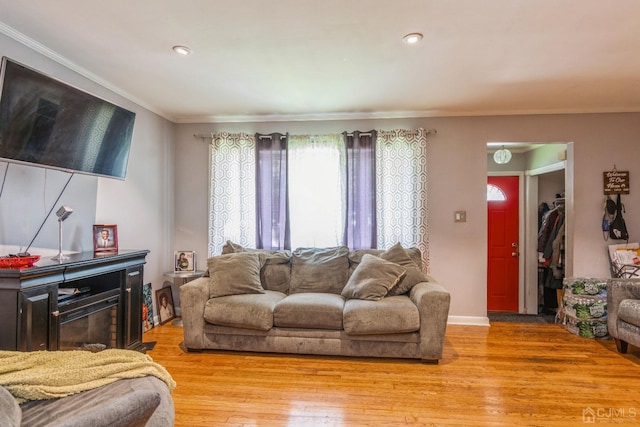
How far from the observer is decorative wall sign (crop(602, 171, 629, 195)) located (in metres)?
3.90

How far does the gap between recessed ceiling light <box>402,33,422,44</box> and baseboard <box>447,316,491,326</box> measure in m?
3.05

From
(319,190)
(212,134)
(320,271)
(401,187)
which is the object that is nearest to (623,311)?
(401,187)

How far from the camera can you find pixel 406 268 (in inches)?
138

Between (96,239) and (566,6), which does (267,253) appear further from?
(566,6)

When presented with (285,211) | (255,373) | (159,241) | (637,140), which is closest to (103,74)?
(159,241)

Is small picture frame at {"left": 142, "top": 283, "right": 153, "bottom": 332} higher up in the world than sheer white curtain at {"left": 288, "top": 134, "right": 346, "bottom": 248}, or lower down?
lower down

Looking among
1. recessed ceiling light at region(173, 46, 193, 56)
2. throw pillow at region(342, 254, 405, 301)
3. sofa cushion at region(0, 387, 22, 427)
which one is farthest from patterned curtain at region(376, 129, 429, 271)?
sofa cushion at region(0, 387, 22, 427)

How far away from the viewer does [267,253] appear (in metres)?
3.91

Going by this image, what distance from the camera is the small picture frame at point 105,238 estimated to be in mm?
3078

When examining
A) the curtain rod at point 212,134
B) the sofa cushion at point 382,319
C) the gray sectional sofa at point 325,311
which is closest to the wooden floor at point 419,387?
the gray sectional sofa at point 325,311

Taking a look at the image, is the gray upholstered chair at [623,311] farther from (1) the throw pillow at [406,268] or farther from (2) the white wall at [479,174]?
(1) the throw pillow at [406,268]

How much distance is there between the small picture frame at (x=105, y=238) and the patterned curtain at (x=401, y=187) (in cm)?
273

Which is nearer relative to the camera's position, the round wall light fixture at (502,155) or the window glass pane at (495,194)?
the round wall light fixture at (502,155)

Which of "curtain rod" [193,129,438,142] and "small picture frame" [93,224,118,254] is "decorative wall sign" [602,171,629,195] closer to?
"curtain rod" [193,129,438,142]
